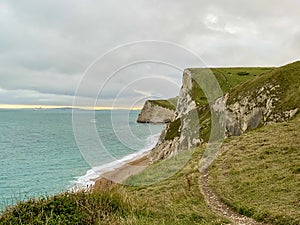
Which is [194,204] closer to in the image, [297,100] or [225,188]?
[225,188]

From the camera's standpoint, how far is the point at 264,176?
592 inches

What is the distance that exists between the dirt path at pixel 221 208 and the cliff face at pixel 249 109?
710 inches

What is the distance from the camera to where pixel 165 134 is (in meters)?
56.4

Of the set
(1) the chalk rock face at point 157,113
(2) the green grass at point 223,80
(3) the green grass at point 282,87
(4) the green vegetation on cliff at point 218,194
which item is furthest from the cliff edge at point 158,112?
(4) the green vegetation on cliff at point 218,194

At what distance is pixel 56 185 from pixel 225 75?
181ft

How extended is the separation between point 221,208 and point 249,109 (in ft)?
86.7

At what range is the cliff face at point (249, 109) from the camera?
3272 centimetres

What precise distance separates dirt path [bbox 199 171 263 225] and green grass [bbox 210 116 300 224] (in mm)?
235

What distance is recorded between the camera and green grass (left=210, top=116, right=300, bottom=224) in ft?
36.9

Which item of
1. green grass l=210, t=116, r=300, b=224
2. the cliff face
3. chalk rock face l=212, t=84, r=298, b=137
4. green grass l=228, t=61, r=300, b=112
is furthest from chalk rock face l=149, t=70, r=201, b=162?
green grass l=210, t=116, r=300, b=224

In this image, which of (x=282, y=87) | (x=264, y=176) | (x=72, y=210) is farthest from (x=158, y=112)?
(x=72, y=210)

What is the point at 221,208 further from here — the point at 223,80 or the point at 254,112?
the point at 223,80

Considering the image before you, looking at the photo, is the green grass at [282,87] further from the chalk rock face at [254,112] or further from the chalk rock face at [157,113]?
the chalk rock face at [157,113]

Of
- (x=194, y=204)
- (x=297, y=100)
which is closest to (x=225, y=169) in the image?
(x=194, y=204)
